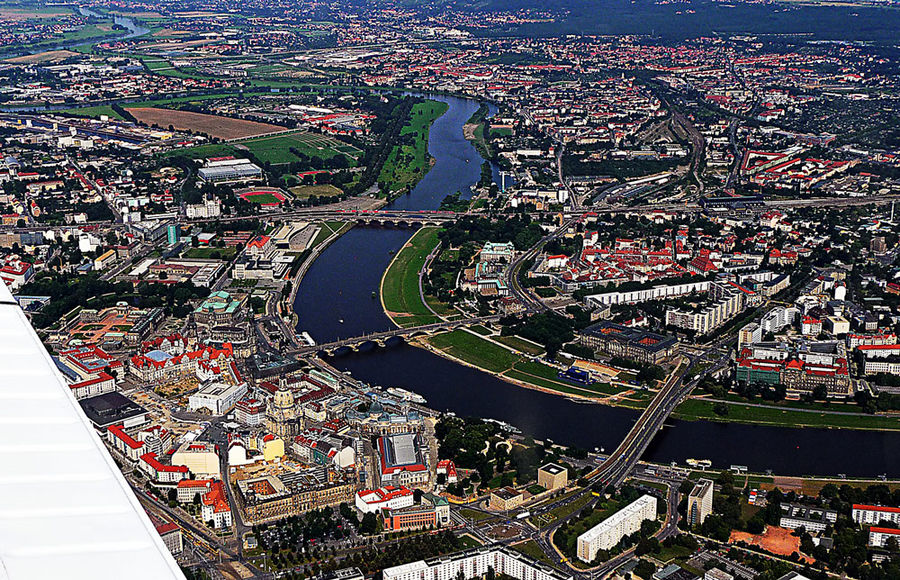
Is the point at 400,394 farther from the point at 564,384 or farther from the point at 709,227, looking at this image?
the point at 709,227

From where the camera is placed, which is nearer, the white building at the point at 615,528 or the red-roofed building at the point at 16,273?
the white building at the point at 615,528

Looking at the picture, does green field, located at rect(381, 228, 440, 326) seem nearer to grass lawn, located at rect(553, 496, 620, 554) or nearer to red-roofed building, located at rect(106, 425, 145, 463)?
red-roofed building, located at rect(106, 425, 145, 463)

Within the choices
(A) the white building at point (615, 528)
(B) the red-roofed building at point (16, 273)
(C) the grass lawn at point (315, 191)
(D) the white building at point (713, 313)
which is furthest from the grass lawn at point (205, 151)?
(A) the white building at point (615, 528)

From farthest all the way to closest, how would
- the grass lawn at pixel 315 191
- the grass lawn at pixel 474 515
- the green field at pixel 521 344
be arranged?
the grass lawn at pixel 315 191
the green field at pixel 521 344
the grass lawn at pixel 474 515

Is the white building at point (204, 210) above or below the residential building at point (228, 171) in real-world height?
below

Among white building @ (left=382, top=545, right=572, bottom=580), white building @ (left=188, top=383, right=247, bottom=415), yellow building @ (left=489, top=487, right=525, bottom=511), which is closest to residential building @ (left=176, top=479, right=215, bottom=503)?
white building @ (left=188, top=383, right=247, bottom=415)

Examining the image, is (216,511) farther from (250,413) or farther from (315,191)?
(315,191)

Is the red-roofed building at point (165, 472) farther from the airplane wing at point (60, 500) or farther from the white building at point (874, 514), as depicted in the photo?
the airplane wing at point (60, 500)
